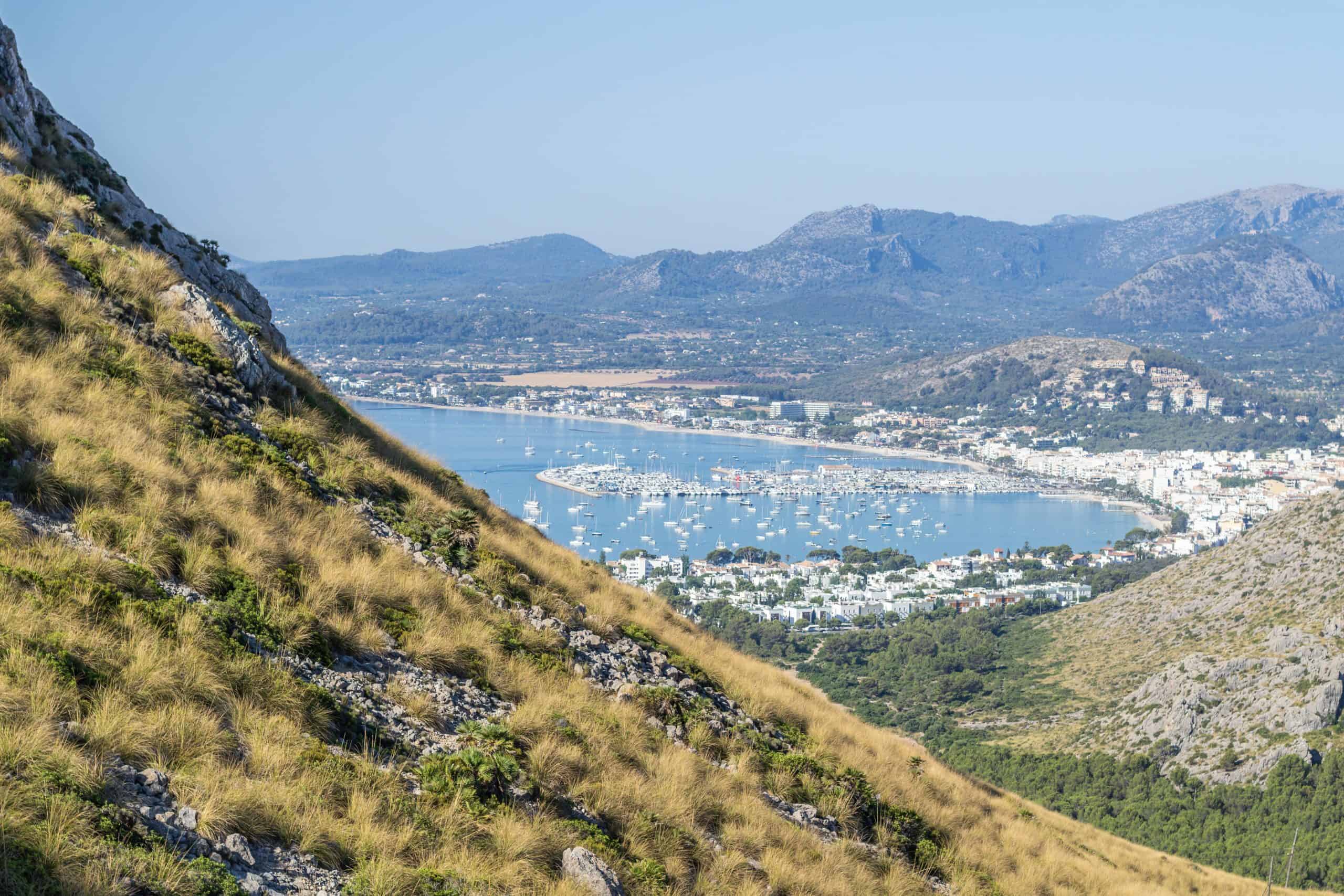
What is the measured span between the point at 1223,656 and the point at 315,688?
36011 mm

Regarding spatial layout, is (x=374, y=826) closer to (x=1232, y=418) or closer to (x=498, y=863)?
(x=498, y=863)

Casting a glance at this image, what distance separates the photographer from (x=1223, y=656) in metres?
35.7

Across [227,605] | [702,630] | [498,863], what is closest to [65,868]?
[498,863]

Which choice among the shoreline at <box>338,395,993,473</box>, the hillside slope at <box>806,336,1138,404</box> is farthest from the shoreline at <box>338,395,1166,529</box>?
the hillside slope at <box>806,336,1138,404</box>

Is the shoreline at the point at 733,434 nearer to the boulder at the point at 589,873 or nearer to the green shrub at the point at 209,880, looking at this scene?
the boulder at the point at 589,873

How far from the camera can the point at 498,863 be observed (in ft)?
15.9

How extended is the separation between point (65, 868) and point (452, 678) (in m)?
3.17

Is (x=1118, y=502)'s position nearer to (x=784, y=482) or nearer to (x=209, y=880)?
(x=784, y=482)

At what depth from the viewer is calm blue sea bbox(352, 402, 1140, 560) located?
7900 centimetres

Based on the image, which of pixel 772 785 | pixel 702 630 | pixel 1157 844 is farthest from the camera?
pixel 1157 844

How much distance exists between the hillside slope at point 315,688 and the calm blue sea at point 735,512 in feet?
167

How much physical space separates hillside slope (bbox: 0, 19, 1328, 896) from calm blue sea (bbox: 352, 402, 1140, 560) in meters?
51.0

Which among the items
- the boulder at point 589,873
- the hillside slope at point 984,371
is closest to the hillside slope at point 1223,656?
the boulder at point 589,873

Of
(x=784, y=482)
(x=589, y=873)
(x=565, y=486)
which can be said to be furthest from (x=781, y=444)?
(x=589, y=873)
